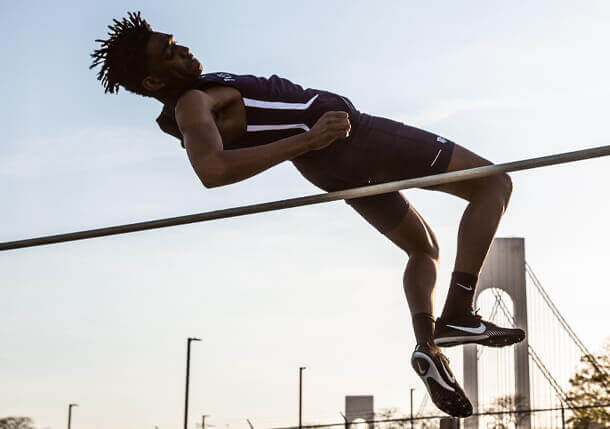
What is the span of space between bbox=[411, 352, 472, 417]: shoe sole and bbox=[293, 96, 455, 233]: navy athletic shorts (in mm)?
630

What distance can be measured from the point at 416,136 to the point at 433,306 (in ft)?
2.07

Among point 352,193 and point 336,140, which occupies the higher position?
point 336,140

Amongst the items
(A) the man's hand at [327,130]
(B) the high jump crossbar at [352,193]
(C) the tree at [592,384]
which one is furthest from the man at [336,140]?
(C) the tree at [592,384]

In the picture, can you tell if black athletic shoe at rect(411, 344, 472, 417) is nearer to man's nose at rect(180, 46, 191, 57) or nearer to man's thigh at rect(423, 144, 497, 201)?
man's thigh at rect(423, 144, 497, 201)

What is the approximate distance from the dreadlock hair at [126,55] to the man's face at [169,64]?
0.03 meters

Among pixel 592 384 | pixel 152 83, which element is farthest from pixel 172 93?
pixel 592 384

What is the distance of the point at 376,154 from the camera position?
118 inches

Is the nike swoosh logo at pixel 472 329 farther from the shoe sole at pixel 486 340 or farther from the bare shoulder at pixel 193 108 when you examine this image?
the bare shoulder at pixel 193 108

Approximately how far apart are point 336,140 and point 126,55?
0.75m

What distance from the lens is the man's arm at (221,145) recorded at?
2.65 m

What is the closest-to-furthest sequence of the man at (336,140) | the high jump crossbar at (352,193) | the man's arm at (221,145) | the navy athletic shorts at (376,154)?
the high jump crossbar at (352,193), the man's arm at (221,145), the man at (336,140), the navy athletic shorts at (376,154)

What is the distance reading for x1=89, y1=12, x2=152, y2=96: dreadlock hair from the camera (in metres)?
2.94

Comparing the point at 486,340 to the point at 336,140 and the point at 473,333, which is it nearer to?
the point at 473,333

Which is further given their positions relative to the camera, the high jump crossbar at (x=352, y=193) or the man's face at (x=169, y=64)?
the man's face at (x=169, y=64)
